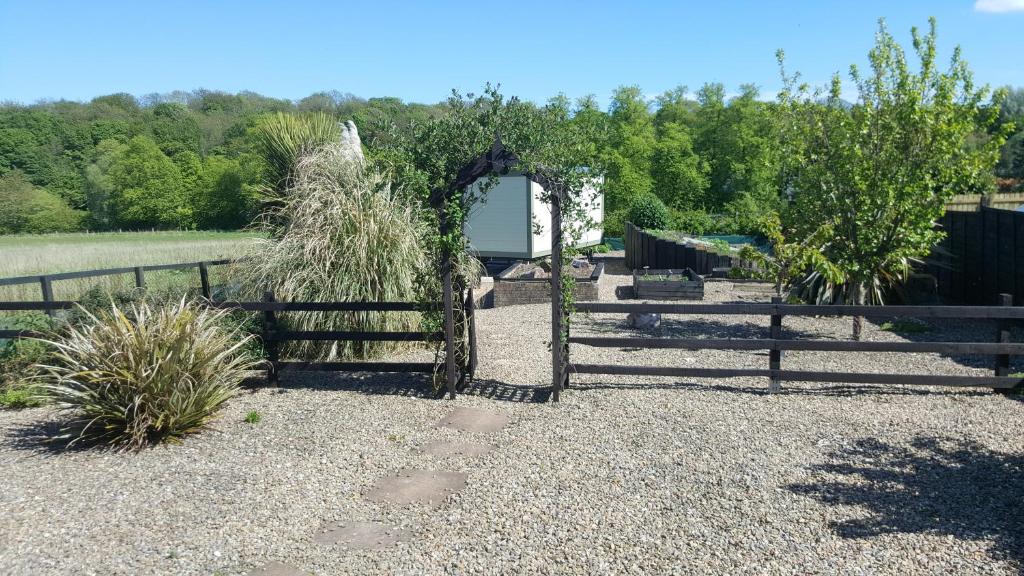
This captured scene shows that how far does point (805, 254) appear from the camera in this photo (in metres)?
7.63

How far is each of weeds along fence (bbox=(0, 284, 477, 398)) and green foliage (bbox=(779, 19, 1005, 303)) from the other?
180 inches

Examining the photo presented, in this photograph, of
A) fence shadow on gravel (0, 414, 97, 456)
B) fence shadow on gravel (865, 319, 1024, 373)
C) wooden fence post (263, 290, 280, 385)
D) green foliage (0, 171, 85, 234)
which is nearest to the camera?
fence shadow on gravel (0, 414, 97, 456)

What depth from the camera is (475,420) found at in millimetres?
5734

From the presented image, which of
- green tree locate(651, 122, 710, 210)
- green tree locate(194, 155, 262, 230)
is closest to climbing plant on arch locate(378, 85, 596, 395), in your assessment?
green tree locate(651, 122, 710, 210)

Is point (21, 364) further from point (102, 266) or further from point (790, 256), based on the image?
point (102, 266)

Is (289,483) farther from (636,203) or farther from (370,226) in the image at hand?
(636,203)

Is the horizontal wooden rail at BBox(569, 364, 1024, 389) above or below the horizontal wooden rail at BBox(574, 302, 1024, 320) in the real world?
below

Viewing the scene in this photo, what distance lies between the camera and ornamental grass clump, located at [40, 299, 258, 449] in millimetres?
5062

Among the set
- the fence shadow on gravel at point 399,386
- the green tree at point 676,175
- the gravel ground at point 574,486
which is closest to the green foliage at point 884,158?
the gravel ground at point 574,486

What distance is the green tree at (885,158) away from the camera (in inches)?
299

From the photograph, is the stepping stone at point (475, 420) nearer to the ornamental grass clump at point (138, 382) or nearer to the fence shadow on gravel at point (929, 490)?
the ornamental grass clump at point (138, 382)

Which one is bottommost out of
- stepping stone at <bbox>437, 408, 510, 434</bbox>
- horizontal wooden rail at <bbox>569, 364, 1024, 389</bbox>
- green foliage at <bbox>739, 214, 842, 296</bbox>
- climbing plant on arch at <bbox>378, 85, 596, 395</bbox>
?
stepping stone at <bbox>437, 408, 510, 434</bbox>

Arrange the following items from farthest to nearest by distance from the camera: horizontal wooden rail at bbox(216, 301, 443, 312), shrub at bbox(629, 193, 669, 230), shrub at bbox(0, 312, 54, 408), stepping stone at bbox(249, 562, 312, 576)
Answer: shrub at bbox(629, 193, 669, 230) < horizontal wooden rail at bbox(216, 301, 443, 312) < shrub at bbox(0, 312, 54, 408) < stepping stone at bbox(249, 562, 312, 576)

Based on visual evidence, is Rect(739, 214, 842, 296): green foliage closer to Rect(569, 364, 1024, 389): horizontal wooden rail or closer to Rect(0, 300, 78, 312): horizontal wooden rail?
Rect(569, 364, 1024, 389): horizontal wooden rail
